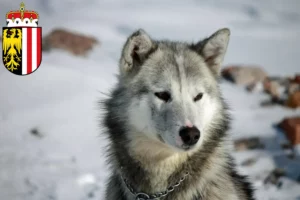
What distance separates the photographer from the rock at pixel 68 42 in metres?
8.92

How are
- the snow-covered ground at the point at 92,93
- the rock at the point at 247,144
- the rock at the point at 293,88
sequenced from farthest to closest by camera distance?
the rock at the point at 293,88, the rock at the point at 247,144, the snow-covered ground at the point at 92,93

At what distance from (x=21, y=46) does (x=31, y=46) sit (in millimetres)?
172

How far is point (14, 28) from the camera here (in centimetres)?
561

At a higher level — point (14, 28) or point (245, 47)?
point (14, 28)

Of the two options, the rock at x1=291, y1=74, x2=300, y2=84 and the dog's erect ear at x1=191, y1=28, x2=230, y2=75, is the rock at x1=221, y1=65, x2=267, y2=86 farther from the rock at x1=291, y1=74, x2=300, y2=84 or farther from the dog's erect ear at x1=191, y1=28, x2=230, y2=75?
the dog's erect ear at x1=191, y1=28, x2=230, y2=75

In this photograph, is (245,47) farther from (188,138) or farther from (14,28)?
(188,138)

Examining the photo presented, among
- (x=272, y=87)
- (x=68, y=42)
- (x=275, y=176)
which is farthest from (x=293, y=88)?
(x=68, y=42)

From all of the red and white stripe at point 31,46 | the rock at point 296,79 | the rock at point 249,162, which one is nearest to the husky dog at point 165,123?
the rock at point 249,162

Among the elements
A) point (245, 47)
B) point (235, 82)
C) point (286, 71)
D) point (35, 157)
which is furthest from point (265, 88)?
point (35, 157)

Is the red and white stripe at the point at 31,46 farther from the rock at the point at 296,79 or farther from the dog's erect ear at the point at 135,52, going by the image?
the rock at the point at 296,79

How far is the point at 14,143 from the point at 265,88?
16.0 feet

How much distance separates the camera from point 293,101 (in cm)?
750

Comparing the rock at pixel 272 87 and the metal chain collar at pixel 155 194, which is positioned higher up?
the metal chain collar at pixel 155 194

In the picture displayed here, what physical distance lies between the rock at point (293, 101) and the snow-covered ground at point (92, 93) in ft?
0.78
